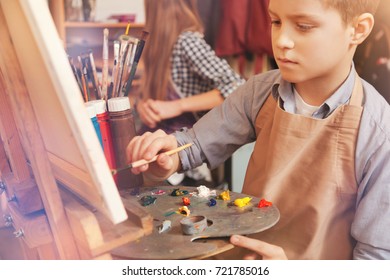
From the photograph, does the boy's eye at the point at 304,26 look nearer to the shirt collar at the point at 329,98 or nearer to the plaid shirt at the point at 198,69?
the shirt collar at the point at 329,98

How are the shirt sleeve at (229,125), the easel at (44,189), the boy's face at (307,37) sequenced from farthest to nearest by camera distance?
the shirt sleeve at (229,125) < the boy's face at (307,37) < the easel at (44,189)

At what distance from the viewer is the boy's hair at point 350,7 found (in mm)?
579

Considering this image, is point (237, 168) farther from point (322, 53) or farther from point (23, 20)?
point (23, 20)

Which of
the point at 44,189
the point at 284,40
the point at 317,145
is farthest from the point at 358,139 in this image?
the point at 44,189

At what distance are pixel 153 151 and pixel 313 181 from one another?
227mm

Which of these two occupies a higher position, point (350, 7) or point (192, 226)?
point (350, 7)

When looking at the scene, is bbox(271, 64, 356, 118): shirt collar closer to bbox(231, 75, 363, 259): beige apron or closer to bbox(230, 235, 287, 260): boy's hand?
bbox(231, 75, 363, 259): beige apron

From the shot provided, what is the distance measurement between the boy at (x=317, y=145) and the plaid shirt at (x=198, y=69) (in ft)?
0.92

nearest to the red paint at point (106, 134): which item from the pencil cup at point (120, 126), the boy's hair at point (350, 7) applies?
the pencil cup at point (120, 126)

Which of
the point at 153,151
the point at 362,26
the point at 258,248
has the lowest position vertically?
the point at 258,248

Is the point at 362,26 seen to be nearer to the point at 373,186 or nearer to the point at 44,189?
the point at 373,186

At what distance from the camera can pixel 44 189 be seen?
493 millimetres

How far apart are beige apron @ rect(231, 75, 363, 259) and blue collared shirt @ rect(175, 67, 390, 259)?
2cm
